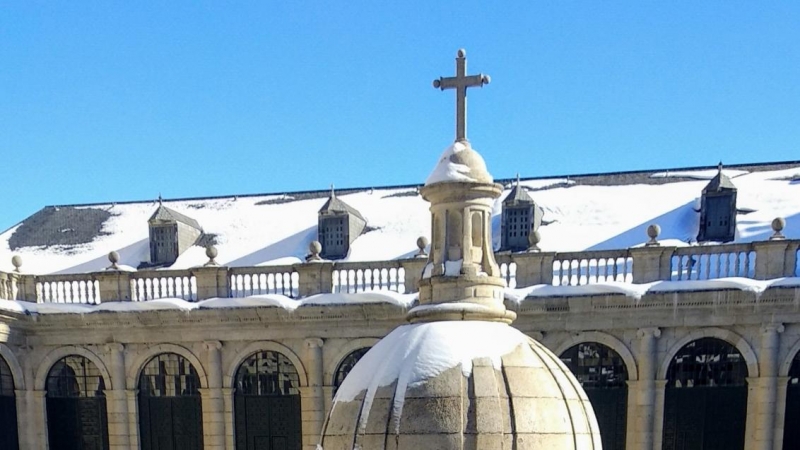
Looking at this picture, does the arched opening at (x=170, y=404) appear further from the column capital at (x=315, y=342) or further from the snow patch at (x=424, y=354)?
the snow patch at (x=424, y=354)

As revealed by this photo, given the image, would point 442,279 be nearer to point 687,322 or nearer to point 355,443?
point 355,443

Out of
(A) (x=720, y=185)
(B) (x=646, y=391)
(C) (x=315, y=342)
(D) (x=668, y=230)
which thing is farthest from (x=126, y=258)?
(A) (x=720, y=185)

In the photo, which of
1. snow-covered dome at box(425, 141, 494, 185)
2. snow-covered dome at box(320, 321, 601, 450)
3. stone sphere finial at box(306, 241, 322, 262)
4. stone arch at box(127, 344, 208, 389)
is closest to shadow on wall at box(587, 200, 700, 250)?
stone sphere finial at box(306, 241, 322, 262)

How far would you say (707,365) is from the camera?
639 inches

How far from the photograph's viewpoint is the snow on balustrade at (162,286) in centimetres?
1827

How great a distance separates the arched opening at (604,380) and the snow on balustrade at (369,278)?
5.08m

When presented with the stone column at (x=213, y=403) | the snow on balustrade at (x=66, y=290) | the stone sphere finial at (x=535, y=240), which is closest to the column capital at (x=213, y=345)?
the stone column at (x=213, y=403)

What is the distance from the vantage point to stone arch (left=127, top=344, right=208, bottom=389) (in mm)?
17797

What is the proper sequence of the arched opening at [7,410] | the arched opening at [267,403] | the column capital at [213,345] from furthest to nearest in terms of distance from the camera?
the arched opening at [7,410] → the arched opening at [267,403] → the column capital at [213,345]

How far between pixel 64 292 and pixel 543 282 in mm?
14549

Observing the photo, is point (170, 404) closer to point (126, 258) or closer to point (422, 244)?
point (126, 258)

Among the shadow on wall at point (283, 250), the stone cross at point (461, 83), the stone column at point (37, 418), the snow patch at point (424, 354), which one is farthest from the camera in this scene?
the shadow on wall at point (283, 250)

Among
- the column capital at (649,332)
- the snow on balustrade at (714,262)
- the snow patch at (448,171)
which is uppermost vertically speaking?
the snow patch at (448,171)

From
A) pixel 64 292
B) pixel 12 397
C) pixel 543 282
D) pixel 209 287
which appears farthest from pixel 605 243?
pixel 12 397
